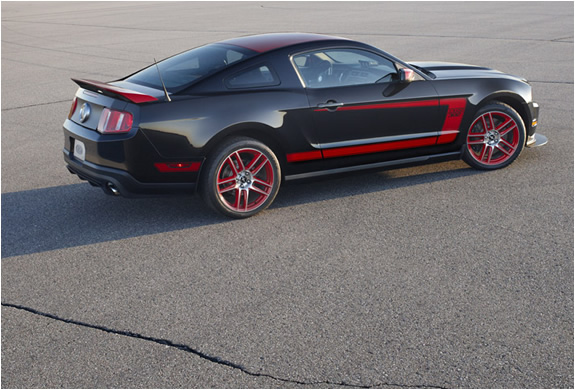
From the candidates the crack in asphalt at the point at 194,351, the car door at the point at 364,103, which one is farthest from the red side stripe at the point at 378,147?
the crack in asphalt at the point at 194,351

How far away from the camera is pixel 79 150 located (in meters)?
5.98

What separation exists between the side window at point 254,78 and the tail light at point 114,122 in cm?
93

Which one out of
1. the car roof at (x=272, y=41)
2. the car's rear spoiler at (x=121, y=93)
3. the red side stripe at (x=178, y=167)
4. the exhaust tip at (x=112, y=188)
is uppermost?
the car roof at (x=272, y=41)

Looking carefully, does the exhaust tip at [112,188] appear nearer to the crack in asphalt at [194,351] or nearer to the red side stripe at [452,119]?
the crack in asphalt at [194,351]

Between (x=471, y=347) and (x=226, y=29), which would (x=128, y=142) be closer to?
(x=471, y=347)

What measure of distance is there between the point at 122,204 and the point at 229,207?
120cm

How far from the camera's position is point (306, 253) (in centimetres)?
531

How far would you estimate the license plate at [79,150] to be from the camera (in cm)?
590

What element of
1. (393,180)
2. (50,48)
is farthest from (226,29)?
(393,180)

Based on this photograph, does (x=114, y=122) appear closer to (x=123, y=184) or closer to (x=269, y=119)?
(x=123, y=184)

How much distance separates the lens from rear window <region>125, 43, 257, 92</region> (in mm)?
6074

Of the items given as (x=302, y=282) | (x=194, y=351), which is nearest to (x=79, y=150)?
(x=302, y=282)

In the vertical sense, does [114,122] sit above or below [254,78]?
below

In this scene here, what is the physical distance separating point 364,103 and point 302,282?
223 centimetres
